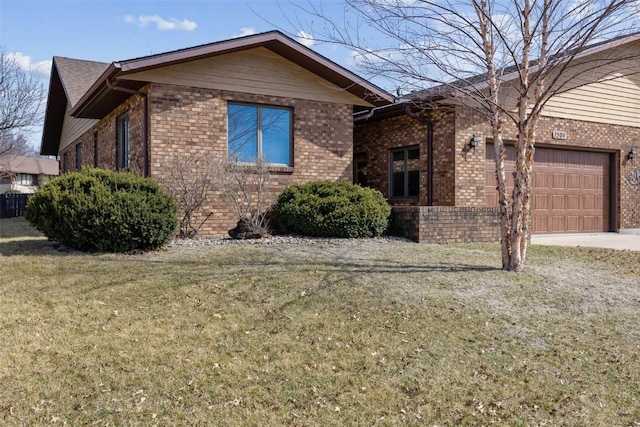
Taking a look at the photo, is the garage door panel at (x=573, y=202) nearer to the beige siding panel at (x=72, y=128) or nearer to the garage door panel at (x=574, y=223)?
the garage door panel at (x=574, y=223)

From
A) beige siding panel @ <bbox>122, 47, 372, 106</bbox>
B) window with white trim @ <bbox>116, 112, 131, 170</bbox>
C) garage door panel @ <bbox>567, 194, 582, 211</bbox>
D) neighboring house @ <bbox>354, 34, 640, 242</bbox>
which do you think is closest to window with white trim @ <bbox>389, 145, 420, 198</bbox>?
neighboring house @ <bbox>354, 34, 640, 242</bbox>

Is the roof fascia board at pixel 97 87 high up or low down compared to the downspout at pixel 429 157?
up

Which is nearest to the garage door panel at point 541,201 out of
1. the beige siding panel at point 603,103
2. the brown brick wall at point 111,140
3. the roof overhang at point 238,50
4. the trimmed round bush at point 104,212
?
the beige siding panel at point 603,103

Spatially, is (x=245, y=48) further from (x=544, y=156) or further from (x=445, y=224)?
(x=544, y=156)

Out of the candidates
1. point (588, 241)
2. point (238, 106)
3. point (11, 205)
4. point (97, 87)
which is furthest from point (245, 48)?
point (11, 205)

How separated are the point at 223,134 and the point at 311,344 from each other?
7.13 meters

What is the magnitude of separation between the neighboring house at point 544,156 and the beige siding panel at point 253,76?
2051 mm

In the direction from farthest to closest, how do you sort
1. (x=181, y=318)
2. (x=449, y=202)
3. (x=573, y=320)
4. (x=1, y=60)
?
1. (x=1, y=60)
2. (x=449, y=202)
3. (x=573, y=320)
4. (x=181, y=318)

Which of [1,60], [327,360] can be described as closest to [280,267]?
[327,360]

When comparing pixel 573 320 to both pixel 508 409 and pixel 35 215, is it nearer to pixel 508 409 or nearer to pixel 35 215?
pixel 508 409

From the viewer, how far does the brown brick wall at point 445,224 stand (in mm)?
9844

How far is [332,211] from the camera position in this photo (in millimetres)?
9688

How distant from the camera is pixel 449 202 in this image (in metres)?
12.1

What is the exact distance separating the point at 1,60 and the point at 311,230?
66.7ft
